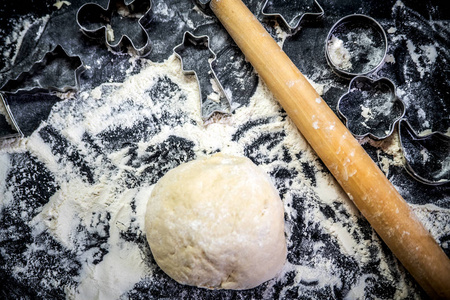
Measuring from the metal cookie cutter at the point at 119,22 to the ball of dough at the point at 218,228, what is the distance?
0.81 metres

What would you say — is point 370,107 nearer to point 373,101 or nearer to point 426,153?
point 373,101

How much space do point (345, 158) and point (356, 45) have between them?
668 mm

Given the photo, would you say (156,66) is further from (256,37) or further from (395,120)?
(395,120)

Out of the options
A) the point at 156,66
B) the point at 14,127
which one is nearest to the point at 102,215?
the point at 14,127

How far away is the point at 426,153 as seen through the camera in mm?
1610

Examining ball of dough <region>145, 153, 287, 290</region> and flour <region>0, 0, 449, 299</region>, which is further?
flour <region>0, 0, 449, 299</region>

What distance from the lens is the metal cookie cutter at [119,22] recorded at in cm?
170

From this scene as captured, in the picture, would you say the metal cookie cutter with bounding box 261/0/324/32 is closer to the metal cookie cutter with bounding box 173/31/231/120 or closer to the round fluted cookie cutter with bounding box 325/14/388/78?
the round fluted cookie cutter with bounding box 325/14/388/78

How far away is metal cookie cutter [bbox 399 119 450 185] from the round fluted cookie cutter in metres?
0.36

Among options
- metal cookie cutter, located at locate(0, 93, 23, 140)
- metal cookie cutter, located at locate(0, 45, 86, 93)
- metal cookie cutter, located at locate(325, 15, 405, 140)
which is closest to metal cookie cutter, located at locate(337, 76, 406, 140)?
metal cookie cutter, located at locate(325, 15, 405, 140)

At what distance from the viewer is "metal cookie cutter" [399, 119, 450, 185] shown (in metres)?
1.57

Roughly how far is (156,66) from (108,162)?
0.55m

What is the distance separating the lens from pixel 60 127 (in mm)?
1594

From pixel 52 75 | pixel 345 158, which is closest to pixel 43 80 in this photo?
pixel 52 75
